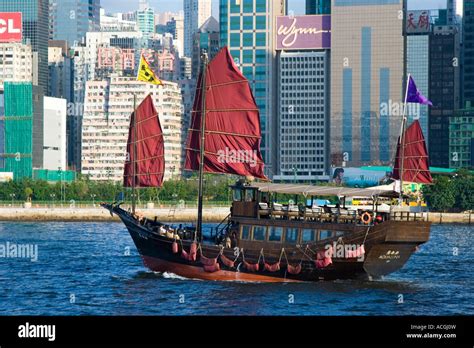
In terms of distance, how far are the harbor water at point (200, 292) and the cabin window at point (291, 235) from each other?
225cm

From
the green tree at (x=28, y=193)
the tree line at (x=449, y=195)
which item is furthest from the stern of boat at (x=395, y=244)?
the green tree at (x=28, y=193)

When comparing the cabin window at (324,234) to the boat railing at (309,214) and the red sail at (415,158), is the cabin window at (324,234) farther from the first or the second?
the red sail at (415,158)

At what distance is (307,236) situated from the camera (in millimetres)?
56781

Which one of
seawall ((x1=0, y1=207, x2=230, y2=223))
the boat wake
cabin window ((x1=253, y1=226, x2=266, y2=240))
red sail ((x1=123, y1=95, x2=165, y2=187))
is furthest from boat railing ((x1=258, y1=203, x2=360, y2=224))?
seawall ((x1=0, y1=207, x2=230, y2=223))

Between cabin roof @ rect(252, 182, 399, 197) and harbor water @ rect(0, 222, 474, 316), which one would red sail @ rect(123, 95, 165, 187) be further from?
cabin roof @ rect(252, 182, 399, 197)

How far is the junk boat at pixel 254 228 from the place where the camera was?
56.2m

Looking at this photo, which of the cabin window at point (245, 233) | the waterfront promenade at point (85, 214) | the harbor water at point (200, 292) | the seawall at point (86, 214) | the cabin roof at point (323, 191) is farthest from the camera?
the waterfront promenade at point (85, 214)

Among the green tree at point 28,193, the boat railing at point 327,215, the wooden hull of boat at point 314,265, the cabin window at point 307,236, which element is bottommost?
the green tree at point 28,193

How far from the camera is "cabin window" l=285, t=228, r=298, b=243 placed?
187 ft
